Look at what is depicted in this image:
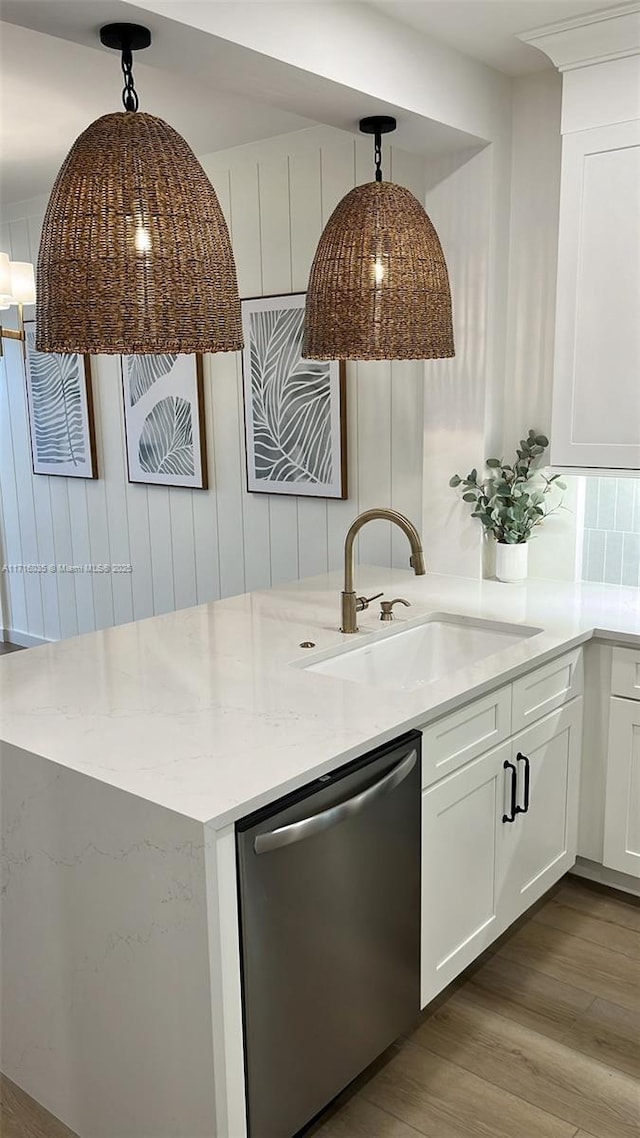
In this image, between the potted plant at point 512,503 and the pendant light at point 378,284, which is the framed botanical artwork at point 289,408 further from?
the pendant light at point 378,284

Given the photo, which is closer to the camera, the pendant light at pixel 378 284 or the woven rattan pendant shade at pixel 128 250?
the woven rattan pendant shade at pixel 128 250

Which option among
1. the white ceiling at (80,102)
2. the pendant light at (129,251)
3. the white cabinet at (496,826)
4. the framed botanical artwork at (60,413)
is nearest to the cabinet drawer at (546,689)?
the white cabinet at (496,826)

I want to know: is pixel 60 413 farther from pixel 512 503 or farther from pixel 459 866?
pixel 459 866

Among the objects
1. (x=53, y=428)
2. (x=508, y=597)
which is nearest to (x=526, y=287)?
(x=508, y=597)

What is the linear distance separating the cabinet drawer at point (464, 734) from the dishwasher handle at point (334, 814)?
8cm

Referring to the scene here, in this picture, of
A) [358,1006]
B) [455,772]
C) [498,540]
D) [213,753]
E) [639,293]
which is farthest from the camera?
[498,540]

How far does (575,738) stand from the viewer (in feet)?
8.84

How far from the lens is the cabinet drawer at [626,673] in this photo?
2588 mm

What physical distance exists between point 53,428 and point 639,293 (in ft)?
11.0

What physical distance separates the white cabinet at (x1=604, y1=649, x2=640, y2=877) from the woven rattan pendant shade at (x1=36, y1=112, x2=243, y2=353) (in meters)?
1.58

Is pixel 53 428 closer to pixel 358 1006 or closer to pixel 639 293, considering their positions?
pixel 639 293

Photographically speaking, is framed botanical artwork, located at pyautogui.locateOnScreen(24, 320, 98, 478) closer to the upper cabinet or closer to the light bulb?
the upper cabinet

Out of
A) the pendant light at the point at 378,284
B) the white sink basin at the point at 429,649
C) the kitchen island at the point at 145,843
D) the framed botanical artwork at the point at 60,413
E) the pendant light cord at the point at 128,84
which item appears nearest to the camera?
the kitchen island at the point at 145,843

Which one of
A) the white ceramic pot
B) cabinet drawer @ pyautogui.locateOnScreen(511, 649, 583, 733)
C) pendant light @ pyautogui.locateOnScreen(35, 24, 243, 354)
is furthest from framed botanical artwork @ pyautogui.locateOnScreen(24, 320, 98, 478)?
pendant light @ pyautogui.locateOnScreen(35, 24, 243, 354)
